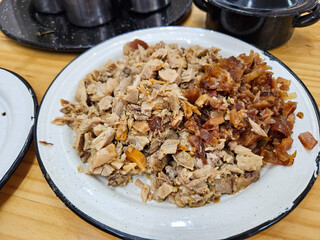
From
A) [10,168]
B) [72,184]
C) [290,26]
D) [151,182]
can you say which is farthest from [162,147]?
[290,26]

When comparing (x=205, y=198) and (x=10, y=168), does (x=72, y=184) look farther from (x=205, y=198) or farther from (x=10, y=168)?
(x=205, y=198)

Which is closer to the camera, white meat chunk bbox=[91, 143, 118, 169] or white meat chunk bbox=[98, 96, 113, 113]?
white meat chunk bbox=[91, 143, 118, 169]

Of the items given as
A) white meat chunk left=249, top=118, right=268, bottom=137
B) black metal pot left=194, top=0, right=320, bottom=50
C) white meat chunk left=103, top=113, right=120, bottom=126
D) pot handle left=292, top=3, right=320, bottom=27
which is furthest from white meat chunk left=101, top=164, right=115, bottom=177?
pot handle left=292, top=3, right=320, bottom=27

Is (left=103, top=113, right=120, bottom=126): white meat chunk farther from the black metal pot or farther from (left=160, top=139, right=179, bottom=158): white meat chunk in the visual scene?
the black metal pot

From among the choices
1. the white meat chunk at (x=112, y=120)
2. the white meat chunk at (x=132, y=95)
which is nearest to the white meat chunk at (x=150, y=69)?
the white meat chunk at (x=132, y=95)

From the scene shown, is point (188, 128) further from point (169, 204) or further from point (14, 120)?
point (14, 120)

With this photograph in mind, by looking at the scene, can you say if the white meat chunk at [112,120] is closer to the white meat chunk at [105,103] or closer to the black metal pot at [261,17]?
the white meat chunk at [105,103]
